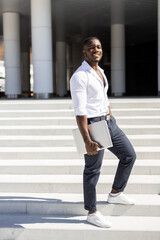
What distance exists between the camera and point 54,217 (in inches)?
159

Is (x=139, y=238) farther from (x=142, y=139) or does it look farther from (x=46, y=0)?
(x=46, y=0)

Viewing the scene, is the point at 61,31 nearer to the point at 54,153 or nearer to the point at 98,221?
the point at 54,153

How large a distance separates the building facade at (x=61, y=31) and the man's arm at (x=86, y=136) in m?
11.2

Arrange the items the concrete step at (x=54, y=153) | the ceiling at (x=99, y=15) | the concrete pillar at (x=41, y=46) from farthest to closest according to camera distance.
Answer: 1. the ceiling at (x=99, y=15)
2. the concrete pillar at (x=41, y=46)
3. the concrete step at (x=54, y=153)

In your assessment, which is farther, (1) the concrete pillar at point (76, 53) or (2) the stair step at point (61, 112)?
(1) the concrete pillar at point (76, 53)

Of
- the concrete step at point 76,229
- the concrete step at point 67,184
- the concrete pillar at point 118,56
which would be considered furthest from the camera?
the concrete pillar at point 118,56

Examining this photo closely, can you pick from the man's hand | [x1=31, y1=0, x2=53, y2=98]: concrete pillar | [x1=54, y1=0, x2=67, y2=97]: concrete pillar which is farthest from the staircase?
[x1=54, y1=0, x2=67, y2=97]: concrete pillar

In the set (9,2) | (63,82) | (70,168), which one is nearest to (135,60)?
(63,82)

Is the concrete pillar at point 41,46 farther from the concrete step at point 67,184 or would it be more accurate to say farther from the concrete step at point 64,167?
the concrete step at point 67,184

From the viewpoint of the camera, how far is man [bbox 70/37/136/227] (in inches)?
128

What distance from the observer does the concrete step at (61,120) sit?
704 cm

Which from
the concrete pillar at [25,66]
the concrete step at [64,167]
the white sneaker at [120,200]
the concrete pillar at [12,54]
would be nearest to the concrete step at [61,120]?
the concrete step at [64,167]

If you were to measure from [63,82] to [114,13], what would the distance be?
298 inches

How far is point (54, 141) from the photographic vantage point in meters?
6.22
